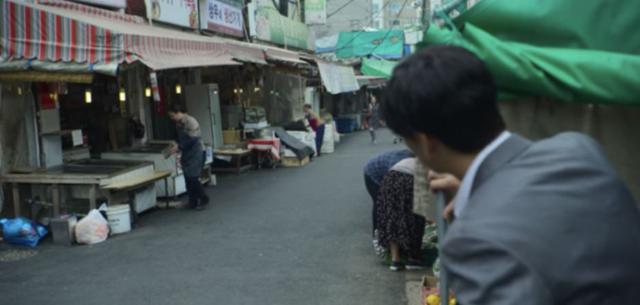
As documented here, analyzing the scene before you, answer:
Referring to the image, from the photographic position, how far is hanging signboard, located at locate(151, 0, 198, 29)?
13289mm

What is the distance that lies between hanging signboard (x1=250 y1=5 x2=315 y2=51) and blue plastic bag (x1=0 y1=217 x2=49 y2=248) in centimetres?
1217

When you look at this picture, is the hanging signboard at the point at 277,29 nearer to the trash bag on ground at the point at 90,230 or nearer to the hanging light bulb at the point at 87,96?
the hanging light bulb at the point at 87,96

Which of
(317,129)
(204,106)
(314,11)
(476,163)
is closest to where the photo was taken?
(476,163)

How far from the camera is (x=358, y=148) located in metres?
21.1

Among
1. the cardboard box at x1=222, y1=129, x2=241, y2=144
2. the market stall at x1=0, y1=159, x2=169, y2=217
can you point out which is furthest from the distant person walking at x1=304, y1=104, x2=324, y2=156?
the market stall at x1=0, y1=159, x2=169, y2=217

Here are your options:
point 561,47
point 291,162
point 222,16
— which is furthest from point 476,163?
point 222,16

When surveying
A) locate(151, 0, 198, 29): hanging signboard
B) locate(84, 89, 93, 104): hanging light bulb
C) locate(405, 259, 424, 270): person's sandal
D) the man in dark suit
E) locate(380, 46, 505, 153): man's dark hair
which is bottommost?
locate(405, 259, 424, 270): person's sandal

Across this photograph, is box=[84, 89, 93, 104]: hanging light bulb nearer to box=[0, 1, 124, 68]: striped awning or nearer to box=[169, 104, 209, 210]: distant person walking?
box=[169, 104, 209, 210]: distant person walking

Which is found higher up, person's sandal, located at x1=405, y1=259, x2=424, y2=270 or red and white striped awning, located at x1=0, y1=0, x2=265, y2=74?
red and white striped awning, located at x1=0, y1=0, x2=265, y2=74

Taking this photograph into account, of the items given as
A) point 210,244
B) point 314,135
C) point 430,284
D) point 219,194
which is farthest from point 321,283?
point 314,135

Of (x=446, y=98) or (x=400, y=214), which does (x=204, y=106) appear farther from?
(x=446, y=98)

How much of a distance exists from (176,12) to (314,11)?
14603 millimetres

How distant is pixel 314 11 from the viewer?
28.2 meters

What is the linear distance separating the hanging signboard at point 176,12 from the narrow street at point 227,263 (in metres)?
4.90
